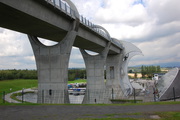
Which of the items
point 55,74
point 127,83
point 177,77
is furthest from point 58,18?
point 127,83

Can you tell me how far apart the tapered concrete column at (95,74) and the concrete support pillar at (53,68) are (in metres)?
13.5

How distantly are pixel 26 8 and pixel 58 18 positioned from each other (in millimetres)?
4630

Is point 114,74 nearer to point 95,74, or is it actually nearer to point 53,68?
point 95,74

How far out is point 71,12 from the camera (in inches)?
746

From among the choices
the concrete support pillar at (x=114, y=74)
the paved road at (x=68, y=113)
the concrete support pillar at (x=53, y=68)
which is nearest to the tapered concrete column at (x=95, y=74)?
the concrete support pillar at (x=114, y=74)

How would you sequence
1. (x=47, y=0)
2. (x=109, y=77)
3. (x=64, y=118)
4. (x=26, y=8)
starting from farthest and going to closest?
1. (x=109, y=77)
2. (x=47, y=0)
3. (x=26, y=8)
4. (x=64, y=118)

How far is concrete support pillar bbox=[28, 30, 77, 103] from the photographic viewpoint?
1880cm

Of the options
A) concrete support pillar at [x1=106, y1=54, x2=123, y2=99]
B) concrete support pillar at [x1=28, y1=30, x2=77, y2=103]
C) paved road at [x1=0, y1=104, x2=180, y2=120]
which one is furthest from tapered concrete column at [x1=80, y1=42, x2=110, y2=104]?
paved road at [x1=0, y1=104, x2=180, y2=120]

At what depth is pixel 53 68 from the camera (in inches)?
763

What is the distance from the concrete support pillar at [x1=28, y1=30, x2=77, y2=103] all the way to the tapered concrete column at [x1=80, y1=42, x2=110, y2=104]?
13.5 meters

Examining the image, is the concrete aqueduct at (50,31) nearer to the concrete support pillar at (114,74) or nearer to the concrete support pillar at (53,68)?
the concrete support pillar at (53,68)

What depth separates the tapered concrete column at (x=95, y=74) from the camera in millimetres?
32406

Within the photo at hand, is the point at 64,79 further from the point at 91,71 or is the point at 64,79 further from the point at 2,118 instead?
the point at 91,71

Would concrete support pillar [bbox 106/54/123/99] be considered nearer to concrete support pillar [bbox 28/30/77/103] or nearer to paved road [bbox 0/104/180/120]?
concrete support pillar [bbox 28/30/77/103]
